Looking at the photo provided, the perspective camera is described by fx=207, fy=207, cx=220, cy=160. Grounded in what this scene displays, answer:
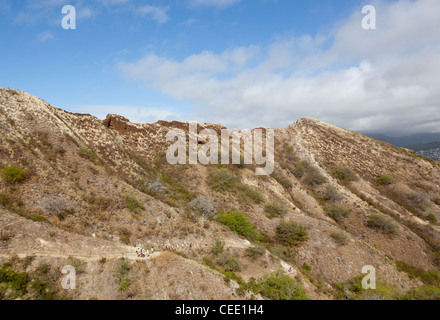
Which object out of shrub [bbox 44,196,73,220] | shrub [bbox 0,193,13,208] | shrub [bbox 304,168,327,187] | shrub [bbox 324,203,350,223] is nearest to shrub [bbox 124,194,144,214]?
shrub [bbox 44,196,73,220]

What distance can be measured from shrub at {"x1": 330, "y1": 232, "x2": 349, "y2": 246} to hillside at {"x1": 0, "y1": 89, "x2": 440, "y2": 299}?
0.60 ft

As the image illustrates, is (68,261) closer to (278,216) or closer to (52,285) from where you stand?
(52,285)

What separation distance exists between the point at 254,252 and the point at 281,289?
4218 millimetres

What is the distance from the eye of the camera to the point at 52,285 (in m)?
Result: 10.6

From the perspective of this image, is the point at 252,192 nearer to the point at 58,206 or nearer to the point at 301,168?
the point at 301,168

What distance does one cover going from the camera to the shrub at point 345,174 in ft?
117

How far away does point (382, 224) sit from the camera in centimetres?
2573

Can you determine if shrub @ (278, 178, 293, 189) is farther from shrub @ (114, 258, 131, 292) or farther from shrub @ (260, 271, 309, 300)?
shrub @ (114, 258, 131, 292)

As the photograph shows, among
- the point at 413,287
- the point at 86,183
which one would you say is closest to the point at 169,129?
the point at 86,183

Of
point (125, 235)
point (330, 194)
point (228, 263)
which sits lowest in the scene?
point (228, 263)

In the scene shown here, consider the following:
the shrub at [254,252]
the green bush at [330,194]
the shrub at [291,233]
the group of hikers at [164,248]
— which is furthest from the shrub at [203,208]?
Result: the green bush at [330,194]

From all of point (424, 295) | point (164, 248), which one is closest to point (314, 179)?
point (424, 295)

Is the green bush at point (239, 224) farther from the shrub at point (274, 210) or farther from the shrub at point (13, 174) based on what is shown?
the shrub at point (13, 174)

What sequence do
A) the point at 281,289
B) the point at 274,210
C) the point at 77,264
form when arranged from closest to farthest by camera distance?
the point at 77,264
the point at 281,289
the point at 274,210
